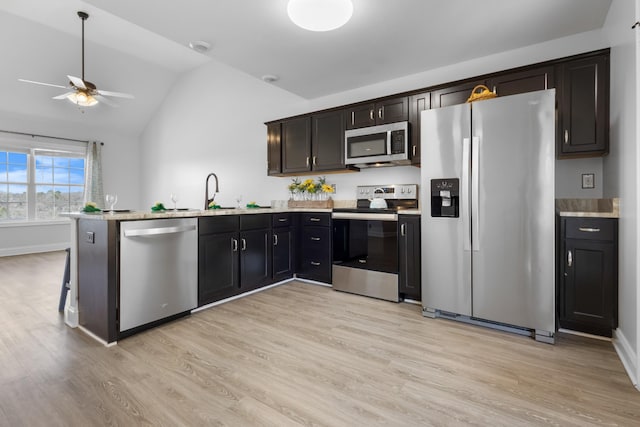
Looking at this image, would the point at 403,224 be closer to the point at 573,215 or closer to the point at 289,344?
the point at 573,215

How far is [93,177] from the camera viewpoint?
6.95 meters

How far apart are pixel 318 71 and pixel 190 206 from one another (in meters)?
4.21

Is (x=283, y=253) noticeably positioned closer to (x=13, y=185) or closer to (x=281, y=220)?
(x=281, y=220)

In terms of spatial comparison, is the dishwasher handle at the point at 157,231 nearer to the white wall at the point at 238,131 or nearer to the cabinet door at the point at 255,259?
the cabinet door at the point at 255,259

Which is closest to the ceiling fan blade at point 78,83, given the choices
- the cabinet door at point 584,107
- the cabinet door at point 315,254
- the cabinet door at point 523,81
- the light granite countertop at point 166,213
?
the light granite countertop at point 166,213

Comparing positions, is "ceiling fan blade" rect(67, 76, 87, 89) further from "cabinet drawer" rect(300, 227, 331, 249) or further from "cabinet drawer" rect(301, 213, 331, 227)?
"cabinet drawer" rect(300, 227, 331, 249)

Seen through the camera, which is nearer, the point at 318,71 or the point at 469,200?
the point at 469,200

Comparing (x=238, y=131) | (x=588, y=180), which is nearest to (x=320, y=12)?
(x=588, y=180)

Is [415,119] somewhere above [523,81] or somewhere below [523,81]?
below

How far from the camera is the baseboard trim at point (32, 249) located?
5879 mm

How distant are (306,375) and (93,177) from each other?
7425mm

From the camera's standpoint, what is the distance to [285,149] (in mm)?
4387

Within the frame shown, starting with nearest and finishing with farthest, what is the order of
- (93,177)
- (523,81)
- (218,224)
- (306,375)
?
1. (306,375)
2. (523,81)
3. (218,224)
4. (93,177)

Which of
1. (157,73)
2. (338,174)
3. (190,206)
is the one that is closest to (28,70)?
(157,73)
